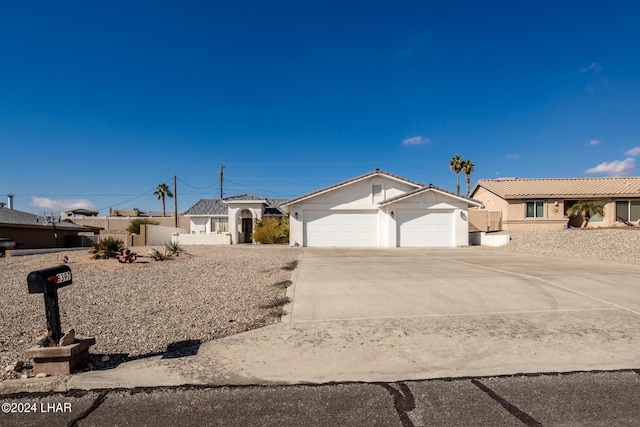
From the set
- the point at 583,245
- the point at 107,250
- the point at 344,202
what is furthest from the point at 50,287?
the point at 344,202

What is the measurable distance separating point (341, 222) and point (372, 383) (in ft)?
65.3

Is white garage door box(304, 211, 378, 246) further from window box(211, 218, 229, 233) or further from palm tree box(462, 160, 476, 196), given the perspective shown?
palm tree box(462, 160, 476, 196)

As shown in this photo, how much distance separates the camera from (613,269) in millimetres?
10906

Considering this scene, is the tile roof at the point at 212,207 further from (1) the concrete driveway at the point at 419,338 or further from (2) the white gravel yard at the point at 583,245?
(1) the concrete driveway at the point at 419,338

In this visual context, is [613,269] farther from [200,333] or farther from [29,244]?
[29,244]

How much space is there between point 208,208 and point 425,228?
879 inches

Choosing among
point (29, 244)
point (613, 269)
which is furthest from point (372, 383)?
point (29, 244)

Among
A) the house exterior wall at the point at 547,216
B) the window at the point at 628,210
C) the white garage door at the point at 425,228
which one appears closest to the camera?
the white garage door at the point at 425,228

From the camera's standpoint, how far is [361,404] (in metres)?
3.25

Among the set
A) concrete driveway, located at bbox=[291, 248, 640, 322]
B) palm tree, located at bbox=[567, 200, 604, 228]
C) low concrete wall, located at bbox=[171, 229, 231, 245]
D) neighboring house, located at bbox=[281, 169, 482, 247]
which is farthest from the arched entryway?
palm tree, located at bbox=[567, 200, 604, 228]

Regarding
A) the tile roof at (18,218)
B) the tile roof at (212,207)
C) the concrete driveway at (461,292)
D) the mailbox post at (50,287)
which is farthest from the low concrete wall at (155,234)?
the mailbox post at (50,287)

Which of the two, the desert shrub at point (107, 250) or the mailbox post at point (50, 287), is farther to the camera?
the desert shrub at point (107, 250)

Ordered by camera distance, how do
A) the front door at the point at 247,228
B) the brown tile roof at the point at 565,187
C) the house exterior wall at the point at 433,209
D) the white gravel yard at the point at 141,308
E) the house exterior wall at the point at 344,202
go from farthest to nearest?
the front door at the point at 247,228
the brown tile roof at the point at 565,187
the house exterior wall at the point at 344,202
the house exterior wall at the point at 433,209
the white gravel yard at the point at 141,308

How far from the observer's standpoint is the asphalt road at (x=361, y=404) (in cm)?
299
